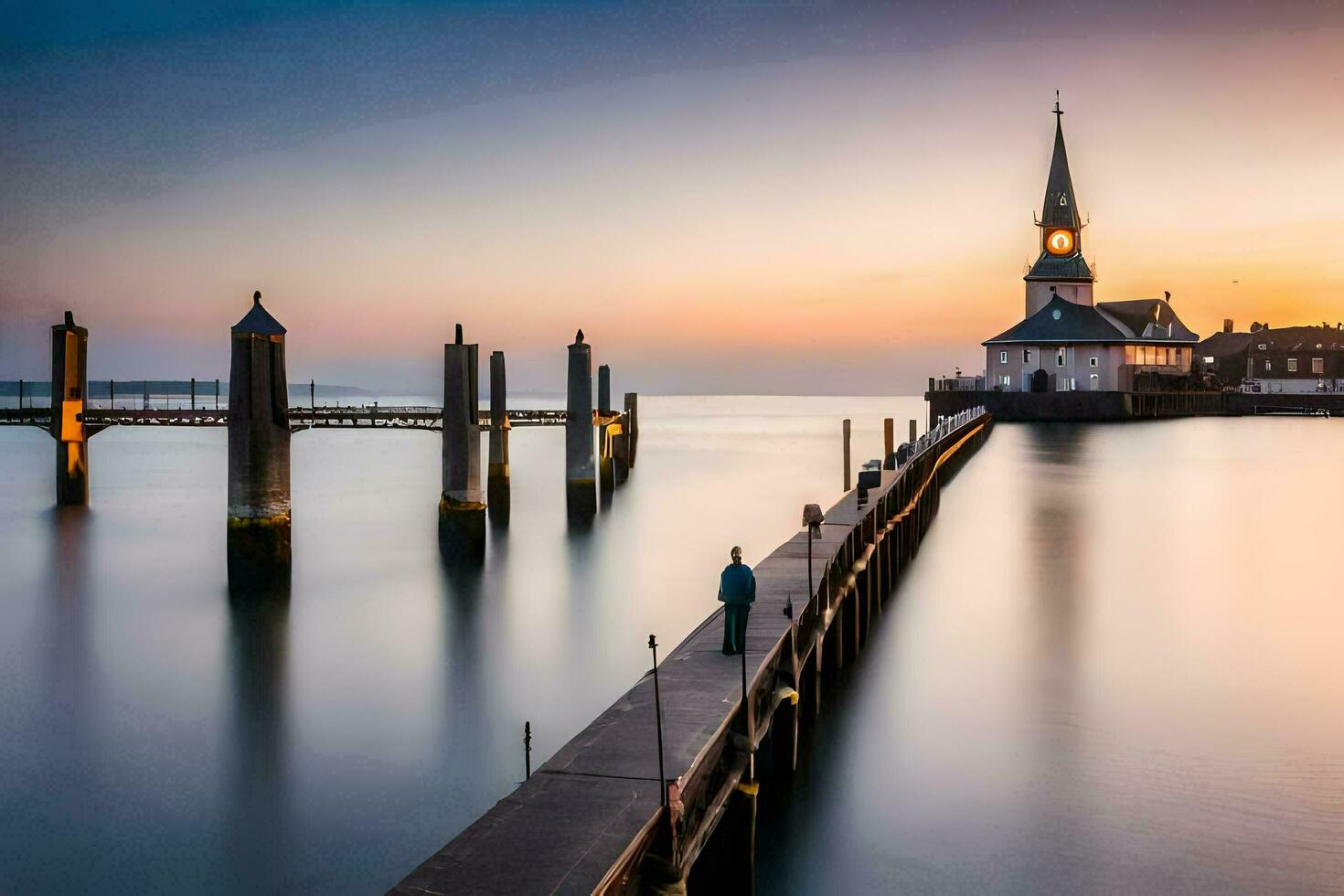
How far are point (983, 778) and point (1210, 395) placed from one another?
106807 mm

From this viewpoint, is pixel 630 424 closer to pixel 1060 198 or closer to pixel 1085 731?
pixel 1085 731

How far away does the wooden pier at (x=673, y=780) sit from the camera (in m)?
6.95

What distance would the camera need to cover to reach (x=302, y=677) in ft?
61.0

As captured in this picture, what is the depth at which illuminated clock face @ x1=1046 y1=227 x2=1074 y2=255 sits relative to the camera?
107 m

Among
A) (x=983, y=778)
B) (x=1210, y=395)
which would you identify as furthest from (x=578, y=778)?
(x=1210, y=395)

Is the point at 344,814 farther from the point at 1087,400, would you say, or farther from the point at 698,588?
the point at 1087,400

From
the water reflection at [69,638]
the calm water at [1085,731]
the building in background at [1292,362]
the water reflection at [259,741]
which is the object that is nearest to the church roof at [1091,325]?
the building in background at [1292,362]

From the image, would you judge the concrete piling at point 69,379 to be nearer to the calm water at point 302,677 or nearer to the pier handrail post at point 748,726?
the calm water at point 302,677

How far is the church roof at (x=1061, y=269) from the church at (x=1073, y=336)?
8 cm

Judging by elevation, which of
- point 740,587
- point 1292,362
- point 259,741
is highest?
point 1292,362

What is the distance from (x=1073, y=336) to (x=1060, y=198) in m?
21.4

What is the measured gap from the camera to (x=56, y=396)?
36469 mm

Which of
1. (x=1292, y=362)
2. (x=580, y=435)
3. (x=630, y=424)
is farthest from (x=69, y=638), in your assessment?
(x=1292, y=362)

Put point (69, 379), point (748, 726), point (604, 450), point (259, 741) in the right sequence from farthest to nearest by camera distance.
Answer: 1. point (604, 450)
2. point (69, 379)
3. point (259, 741)
4. point (748, 726)
